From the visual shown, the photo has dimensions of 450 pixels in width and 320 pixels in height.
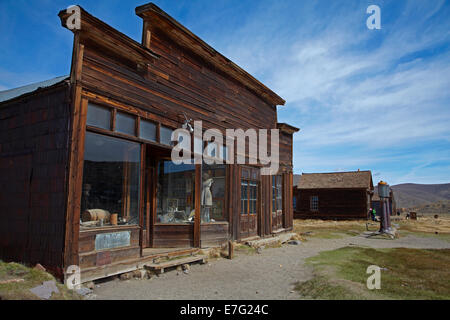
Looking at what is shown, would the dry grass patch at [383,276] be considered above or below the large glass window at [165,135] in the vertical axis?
below

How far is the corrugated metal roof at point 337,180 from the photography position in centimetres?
3183

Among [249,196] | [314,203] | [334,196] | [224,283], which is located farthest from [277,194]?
[314,203]

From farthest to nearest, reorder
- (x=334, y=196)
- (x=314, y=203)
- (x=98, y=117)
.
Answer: (x=314, y=203), (x=334, y=196), (x=98, y=117)

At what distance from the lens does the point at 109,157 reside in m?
7.29

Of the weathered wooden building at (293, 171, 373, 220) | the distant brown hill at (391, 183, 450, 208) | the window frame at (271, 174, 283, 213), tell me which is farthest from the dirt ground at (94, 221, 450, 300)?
the distant brown hill at (391, 183, 450, 208)

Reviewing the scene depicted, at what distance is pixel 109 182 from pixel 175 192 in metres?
2.90

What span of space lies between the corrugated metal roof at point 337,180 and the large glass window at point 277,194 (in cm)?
1723

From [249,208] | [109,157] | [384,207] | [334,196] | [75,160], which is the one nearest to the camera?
[75,160]

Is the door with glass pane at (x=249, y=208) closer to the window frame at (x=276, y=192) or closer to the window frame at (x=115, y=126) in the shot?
the window frame at (x=276, y=192)

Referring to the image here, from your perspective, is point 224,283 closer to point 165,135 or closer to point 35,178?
point 165,135

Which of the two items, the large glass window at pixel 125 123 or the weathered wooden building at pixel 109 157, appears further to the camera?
the large glass window at pixel 125 123

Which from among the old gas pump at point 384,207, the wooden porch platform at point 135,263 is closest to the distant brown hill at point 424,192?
the old gas pump at point 384,207

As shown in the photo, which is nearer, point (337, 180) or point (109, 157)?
point (109, 157)
